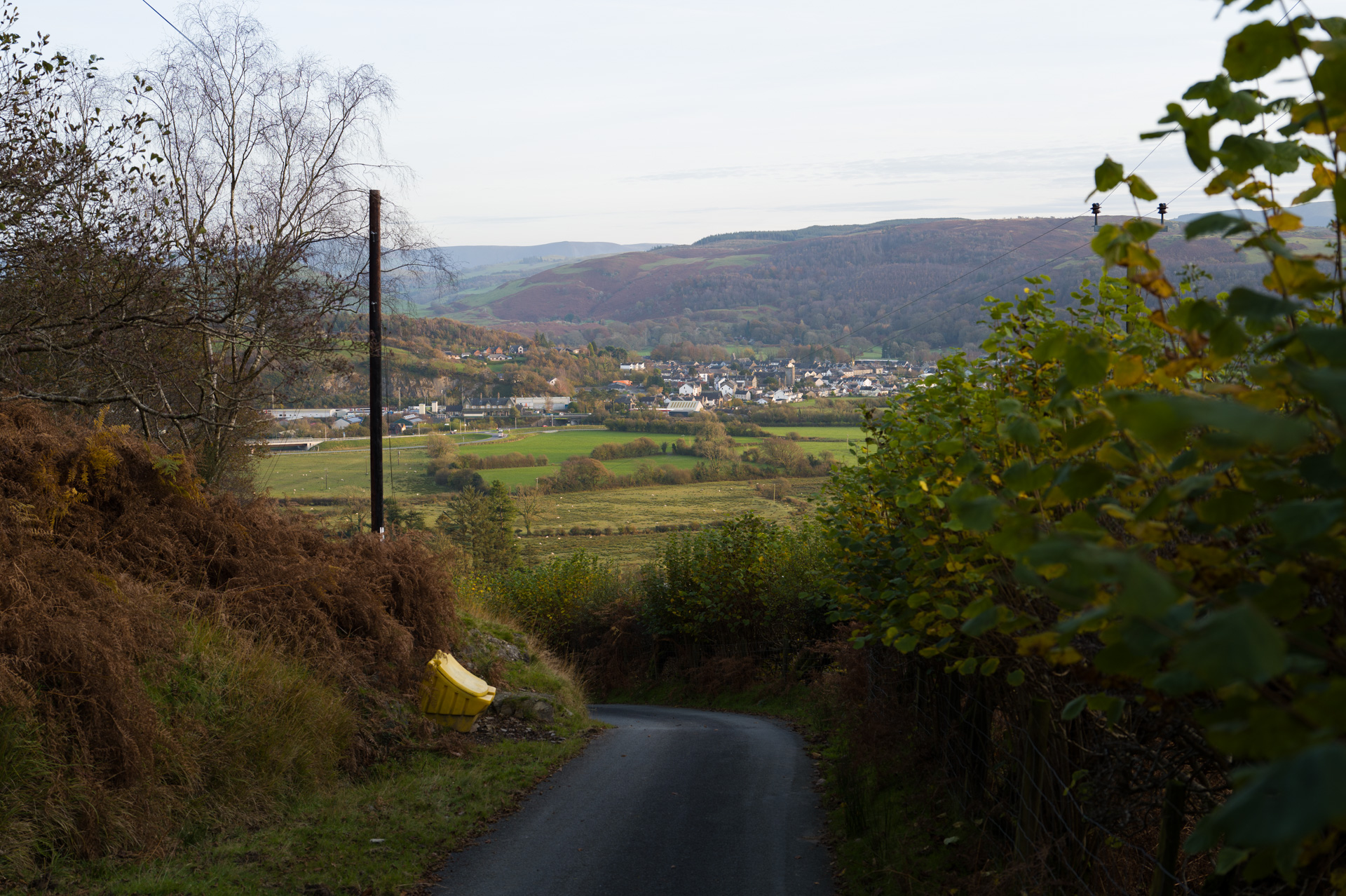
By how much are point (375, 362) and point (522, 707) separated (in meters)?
7.36

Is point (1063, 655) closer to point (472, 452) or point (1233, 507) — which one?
point (1233, 507)

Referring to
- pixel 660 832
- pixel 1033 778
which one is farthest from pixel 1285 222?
pixel 660 832

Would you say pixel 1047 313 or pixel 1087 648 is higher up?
pixel 1047 313

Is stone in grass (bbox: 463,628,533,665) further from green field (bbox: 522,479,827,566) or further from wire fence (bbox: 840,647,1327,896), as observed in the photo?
green field (bbox: 522,479,827,566)

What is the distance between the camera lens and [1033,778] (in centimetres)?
444

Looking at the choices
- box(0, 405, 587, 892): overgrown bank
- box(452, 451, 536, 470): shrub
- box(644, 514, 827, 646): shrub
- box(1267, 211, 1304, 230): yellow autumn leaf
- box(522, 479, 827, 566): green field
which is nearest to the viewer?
box(1267, 211, 1304, 230): yellow autumn leaf

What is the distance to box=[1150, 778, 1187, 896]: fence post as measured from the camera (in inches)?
119

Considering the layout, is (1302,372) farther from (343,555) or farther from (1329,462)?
(343,555)

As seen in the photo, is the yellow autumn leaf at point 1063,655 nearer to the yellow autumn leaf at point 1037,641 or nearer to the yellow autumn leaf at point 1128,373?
the yellow autumn leaf at point 1037,641

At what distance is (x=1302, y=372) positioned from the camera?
3.26 feet

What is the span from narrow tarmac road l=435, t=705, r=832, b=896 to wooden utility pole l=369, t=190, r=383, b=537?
308 inches

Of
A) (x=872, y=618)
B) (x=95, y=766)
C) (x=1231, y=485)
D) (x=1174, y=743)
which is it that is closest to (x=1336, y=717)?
(x=1231, y=485)

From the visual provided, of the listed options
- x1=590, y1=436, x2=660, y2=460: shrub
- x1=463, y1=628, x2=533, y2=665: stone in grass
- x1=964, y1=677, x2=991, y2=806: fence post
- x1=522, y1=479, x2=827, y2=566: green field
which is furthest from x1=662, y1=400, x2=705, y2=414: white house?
x1=964, y1=677, x2=991, y2=806: fence post

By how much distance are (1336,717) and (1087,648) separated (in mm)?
2137
